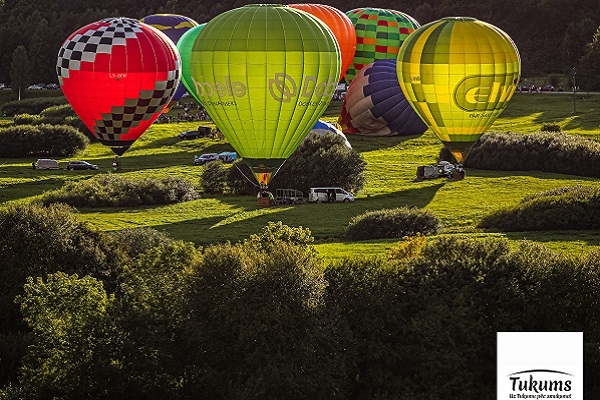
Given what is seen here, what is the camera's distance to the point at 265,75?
39438mm

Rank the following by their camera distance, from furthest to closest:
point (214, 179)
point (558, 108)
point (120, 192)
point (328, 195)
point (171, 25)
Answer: point (558, 108)
point (171, 25)
point (214, 179)
point (120, 192)
point (328, 195)

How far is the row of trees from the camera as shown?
93875 millimetres

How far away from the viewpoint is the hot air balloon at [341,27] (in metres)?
66.8

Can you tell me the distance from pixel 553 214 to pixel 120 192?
56.2ft

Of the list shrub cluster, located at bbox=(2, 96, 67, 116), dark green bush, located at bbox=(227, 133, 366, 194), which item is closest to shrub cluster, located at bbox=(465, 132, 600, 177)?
dark green bush, located at bbox=(227, 133, 366, 194)

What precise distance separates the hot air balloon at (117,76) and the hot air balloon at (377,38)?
932 inches

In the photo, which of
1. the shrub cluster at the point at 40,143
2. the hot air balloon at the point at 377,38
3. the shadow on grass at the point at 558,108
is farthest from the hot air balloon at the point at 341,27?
the shrub cluster at the point at 40,143

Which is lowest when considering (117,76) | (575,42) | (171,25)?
(117,76)

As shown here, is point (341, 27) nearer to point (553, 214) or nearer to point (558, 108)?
point (558, 108)

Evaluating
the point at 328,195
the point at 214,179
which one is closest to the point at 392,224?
the point at 328,195

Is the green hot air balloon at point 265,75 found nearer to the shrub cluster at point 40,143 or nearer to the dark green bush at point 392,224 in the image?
the dark green bush at point 392,224

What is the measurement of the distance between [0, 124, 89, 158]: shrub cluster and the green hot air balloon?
23.5m

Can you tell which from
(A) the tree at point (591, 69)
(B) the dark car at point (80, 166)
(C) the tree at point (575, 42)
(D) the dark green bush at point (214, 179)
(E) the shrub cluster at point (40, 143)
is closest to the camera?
(D) the dark green bush at point (214, 179)

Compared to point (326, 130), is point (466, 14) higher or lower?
Result: higher
